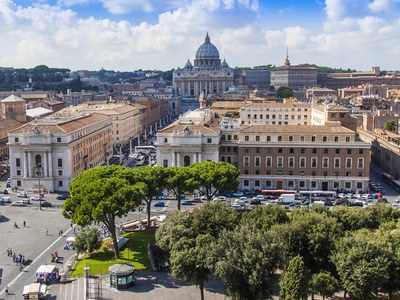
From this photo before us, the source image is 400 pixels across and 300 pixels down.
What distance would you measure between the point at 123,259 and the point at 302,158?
30.2m

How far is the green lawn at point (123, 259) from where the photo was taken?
36.6 metres

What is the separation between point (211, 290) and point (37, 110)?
94.9 m

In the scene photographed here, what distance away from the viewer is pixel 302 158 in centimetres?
6131

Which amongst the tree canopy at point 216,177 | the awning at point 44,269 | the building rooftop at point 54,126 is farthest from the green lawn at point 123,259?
the building rooftop at point 54,126

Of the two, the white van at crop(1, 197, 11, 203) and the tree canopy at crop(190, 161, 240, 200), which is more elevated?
the tree canopy at crop(190, 161, 240, 200)

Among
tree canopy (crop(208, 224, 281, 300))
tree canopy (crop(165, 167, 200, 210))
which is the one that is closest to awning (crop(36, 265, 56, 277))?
tree canopy (crop(208, 224, 281, 300))

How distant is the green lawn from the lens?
1441 inches

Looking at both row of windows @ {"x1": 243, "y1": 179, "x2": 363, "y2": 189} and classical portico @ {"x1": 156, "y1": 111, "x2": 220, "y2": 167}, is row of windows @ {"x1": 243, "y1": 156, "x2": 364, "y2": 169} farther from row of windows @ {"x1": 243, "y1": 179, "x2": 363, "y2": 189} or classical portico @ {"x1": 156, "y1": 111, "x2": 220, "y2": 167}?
classical portico @ {"x1": 156, "y1": 111, "x2": 220, "y2": 167}

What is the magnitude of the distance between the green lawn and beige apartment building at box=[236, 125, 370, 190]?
2302 centimetres

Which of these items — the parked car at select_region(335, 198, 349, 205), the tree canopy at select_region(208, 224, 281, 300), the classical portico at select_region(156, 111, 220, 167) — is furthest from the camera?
the classical portico at select_region(156, 111, 220, 167)

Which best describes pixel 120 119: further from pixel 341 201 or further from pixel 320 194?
pixel 341 201

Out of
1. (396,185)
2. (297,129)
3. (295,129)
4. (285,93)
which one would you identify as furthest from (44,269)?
(285,93)

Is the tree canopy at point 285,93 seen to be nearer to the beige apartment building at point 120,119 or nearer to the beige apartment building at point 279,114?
the beige apartment building at point 120,119

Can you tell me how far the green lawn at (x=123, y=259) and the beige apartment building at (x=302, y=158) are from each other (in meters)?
23.0
